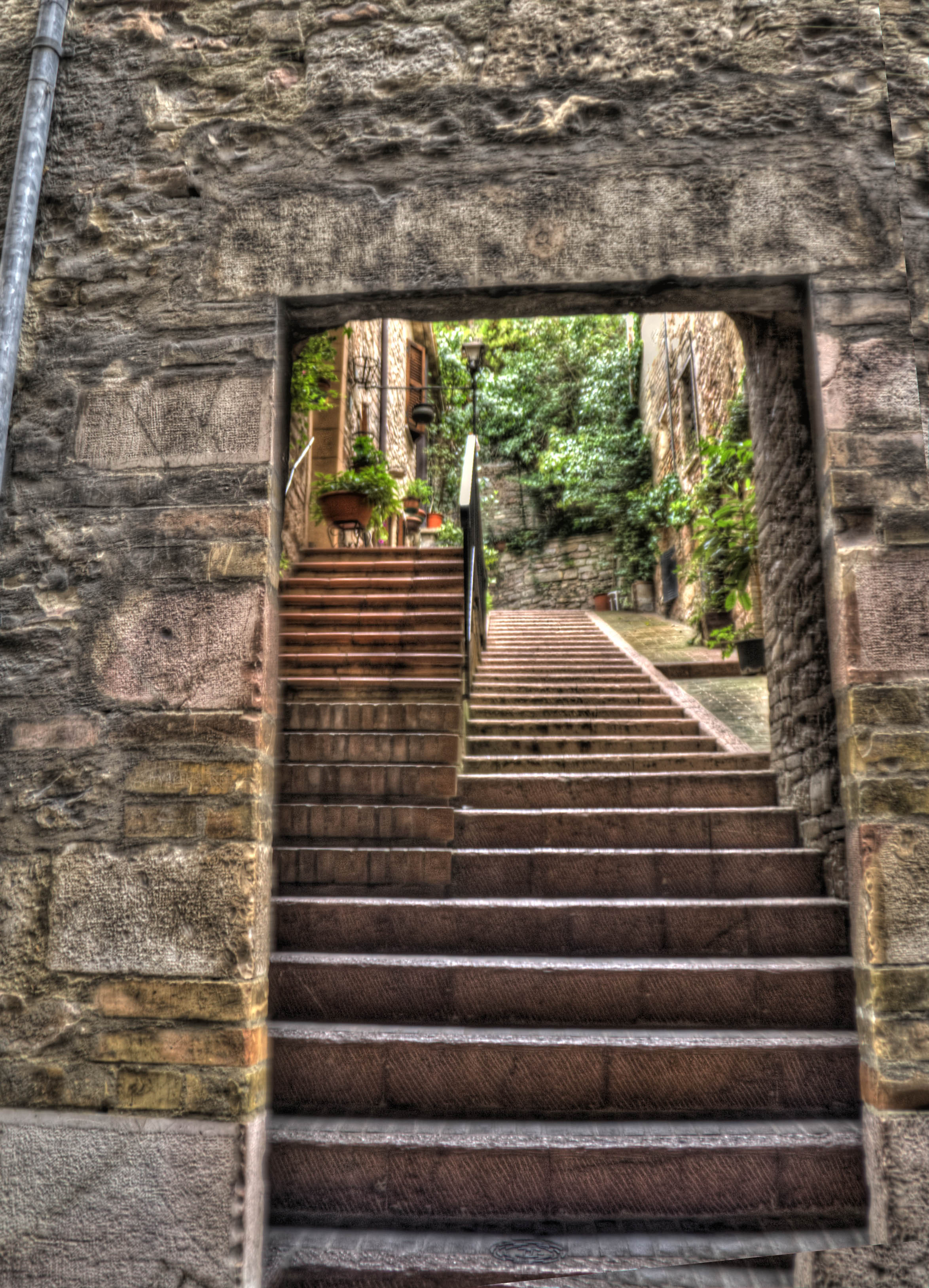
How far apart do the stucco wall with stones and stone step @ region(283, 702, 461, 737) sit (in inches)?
69.3

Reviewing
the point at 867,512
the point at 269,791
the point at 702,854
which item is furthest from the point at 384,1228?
the point at 867,512

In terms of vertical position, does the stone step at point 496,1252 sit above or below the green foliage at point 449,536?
below

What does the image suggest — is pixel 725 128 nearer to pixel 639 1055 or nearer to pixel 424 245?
pixel 424 245

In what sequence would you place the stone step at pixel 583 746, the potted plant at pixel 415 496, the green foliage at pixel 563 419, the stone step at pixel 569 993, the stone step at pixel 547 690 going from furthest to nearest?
the green foliage at pixel 563 419 → the potted plant at pixel 415 496 → the stone step at pixel 547 690 → the stone step at pixel 583 746 → the stone step at pixel 569 993

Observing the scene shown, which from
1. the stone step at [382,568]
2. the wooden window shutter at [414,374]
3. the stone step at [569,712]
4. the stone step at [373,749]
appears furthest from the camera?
the wooden window shutter at [414,374]

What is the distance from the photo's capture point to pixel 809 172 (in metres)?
1.98

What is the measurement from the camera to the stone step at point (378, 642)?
484 centimetres

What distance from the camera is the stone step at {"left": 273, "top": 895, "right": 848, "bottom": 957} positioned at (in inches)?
105

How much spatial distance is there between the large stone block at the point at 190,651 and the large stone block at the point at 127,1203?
3.00ft

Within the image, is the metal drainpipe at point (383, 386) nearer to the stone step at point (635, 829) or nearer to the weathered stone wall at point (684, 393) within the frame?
the weathered stone wall at point (684, 393)

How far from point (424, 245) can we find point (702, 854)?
224 centimetres

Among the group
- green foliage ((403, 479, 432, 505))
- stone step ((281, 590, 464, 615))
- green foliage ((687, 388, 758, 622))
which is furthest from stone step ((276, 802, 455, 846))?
green foliage ((403, 479, 432, 505))

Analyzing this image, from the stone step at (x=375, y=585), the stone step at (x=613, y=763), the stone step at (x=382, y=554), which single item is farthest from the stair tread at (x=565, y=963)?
the stone step at (x=382, y=554)

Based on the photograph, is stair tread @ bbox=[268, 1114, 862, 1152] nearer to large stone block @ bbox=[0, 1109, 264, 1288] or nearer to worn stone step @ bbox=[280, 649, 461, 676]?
large stone block @ bbox=[0, 1109, 264, 1288]
